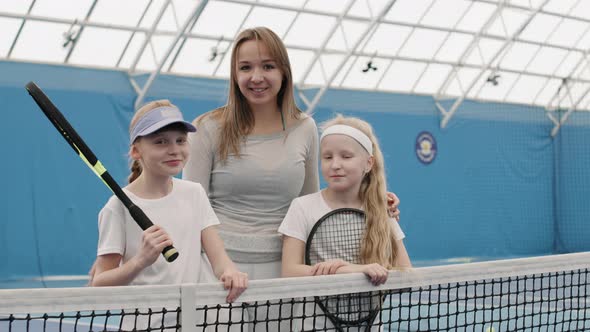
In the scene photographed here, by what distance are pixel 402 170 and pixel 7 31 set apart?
7.56 m

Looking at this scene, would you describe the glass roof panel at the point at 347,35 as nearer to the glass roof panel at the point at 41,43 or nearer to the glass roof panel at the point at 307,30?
the glass roof panel at the point at 307,30

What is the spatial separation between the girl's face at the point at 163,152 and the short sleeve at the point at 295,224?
14.7 inches

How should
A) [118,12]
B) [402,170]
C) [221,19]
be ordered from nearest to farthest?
[118,12], [221,19], [402,170]

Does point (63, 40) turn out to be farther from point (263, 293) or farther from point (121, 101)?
point (263, 293)

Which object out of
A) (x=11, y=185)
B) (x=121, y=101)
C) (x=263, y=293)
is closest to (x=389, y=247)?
(x=263, y=293)

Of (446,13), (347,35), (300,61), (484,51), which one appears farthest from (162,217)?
(484,51)

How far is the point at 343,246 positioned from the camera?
2.65 metres

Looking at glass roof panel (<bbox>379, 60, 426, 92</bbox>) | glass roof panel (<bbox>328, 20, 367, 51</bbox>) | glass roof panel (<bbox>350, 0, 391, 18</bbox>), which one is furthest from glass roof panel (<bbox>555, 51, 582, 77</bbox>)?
glass roof panel (<bbox>350, 0, 391, 18</bbox>)

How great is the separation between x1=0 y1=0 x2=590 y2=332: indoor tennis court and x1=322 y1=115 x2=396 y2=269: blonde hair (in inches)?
196

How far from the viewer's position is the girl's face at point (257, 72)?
103 inches

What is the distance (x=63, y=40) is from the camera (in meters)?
12.5

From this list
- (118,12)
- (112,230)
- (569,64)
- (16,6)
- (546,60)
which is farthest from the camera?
(569,64)

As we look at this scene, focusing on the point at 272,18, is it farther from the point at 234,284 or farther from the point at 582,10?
the point at 234,284

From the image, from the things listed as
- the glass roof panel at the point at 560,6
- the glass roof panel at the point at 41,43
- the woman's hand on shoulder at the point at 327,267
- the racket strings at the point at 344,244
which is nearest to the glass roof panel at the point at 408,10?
the glass roof panel at the point at 560,6
